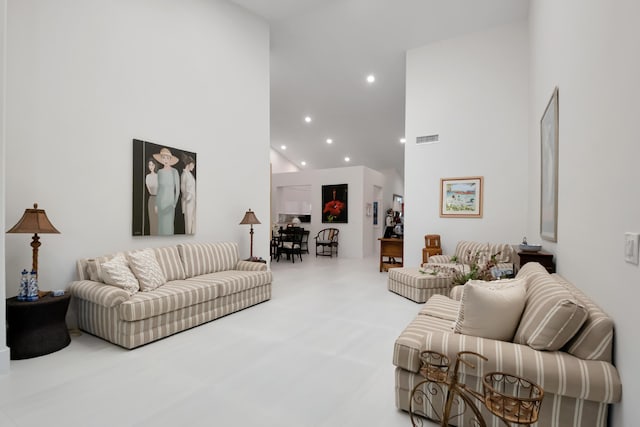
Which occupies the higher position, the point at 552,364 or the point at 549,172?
the point at 549,172

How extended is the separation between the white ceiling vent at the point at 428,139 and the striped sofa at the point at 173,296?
3893 mm

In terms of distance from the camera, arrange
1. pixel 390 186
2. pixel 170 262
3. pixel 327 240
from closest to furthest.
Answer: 1. pixel 170 262
2. pixel 327 240
3. pixel 390 186

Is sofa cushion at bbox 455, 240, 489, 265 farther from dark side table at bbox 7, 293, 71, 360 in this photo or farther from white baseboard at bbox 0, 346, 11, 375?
white baseboard at bbox 0, 346, 11, 375

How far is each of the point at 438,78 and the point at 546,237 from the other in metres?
3.86

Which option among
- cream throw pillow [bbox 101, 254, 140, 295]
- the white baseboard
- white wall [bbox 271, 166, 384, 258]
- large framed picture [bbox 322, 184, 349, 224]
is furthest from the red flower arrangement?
the white baseboard

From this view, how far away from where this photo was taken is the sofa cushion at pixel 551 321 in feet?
5.41

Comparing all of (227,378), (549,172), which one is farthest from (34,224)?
(549,172)

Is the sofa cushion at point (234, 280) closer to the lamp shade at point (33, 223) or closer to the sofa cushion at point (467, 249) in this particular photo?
the lamp shade at point (33, 223)

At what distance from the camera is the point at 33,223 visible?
2.75 m

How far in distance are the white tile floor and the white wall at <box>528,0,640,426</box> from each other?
1308mm

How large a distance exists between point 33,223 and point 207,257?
1.97 metres

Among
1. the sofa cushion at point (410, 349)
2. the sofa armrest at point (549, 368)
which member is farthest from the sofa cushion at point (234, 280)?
the sofa armrest at point (549, 368)

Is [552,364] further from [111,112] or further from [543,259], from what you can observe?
[111,112]

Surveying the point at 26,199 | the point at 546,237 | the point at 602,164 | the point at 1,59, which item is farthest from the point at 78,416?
the point at 546,237
